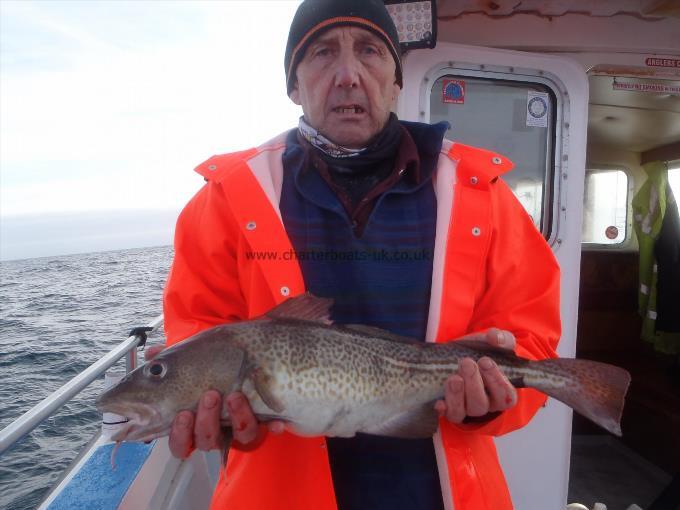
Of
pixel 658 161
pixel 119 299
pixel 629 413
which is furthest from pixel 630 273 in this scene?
pixel 119 299

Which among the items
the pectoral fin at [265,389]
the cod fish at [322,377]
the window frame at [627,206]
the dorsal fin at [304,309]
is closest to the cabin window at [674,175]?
the window frame at [627,206]

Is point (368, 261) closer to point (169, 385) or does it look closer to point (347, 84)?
point (347, 84)

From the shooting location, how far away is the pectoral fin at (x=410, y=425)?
2033mm

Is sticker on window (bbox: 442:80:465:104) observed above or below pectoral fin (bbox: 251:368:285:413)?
above

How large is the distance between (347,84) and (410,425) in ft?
5.19

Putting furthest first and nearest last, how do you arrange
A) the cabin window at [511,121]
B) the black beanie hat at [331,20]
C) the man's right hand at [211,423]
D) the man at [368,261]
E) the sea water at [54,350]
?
the sea water at [54,350], the cabin window at [511,121], the black beanie hat at [331,20], the man at [368,261], the man's right hand at [211,423]

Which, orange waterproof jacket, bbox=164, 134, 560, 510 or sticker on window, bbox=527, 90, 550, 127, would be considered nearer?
orange waterproof jacket, bbox=164, 134, 560, 510

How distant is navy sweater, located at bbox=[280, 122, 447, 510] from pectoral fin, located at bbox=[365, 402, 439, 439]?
0.22 metres

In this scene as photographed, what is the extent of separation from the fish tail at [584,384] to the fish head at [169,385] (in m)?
1.31

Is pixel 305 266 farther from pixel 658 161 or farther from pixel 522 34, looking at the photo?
pixel 658 161

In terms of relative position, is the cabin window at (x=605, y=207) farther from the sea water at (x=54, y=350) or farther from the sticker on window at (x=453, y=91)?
the sea water at (x=54, y=350)

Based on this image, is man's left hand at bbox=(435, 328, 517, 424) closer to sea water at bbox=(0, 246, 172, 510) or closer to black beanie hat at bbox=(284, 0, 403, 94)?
black beanie hat at bbox=(284, 0, 403, 94)

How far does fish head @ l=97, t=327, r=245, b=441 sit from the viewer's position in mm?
1906

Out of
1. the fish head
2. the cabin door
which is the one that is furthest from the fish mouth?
the cabin door
